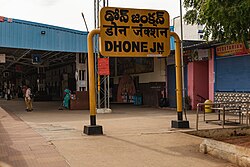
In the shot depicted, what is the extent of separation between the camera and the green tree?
7031 millimetres

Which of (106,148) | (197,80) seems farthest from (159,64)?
(106,148)

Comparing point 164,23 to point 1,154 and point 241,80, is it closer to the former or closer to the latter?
point 1,154

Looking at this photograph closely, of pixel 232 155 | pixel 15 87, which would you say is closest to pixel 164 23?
pixel 232 155

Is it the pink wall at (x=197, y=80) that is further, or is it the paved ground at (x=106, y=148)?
the pink wall at (x=197, y=80)

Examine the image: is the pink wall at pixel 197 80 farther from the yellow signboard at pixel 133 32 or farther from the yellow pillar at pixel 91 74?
the yellow pillar at pixel 91 74

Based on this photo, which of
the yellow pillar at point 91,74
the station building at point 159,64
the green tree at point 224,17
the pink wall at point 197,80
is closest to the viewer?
the green tree at point 224,17

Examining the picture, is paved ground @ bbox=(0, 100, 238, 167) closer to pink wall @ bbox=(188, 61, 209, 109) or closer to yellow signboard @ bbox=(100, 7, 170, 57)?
yellow signboard @ bbox=(100, 7, 170, 57)

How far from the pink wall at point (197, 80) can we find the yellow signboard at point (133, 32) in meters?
10.4

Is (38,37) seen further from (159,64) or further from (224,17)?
(224,17)

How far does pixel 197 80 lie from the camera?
22141 millimetres

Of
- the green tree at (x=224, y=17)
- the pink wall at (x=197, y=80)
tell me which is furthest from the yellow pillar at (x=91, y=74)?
the pink wall at (x=197, y=80)

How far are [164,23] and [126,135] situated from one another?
396 cm

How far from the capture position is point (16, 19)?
2164 centimetres

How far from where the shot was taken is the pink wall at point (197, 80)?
22.0 metres
